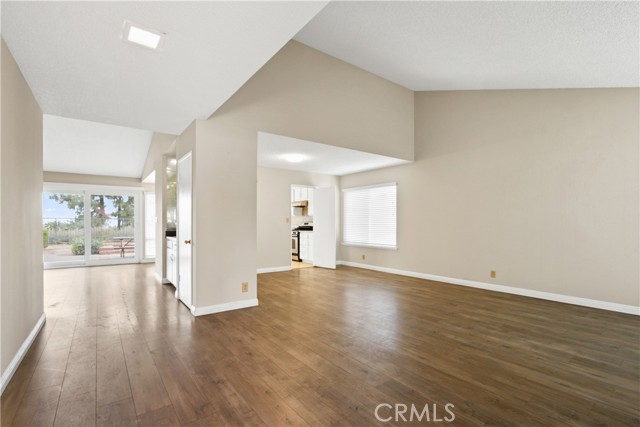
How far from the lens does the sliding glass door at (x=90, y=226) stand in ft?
23.7

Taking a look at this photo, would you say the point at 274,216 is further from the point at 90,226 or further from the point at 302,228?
the point at 90,226

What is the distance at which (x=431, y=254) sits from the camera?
18.7ft

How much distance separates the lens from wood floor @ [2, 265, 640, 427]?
1.79 m

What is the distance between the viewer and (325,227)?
7.20 meters

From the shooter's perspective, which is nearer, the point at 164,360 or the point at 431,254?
the point at 164,360

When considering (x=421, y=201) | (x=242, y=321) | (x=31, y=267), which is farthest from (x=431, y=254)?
(x=31, y=267)

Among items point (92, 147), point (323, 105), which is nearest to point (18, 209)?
point (323, 105)

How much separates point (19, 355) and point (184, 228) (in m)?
1.98

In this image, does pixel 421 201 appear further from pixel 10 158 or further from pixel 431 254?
pixel 10 158

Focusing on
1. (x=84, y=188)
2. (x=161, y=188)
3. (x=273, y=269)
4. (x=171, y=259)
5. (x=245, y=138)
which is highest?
(x=245, y=138)

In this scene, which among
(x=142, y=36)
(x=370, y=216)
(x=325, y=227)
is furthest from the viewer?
(x=325, y=227)

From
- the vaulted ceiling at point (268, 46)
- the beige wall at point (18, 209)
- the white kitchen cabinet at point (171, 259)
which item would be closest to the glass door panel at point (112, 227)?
the white kitchen cabinet at point (171, 259)

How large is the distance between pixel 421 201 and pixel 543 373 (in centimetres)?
391

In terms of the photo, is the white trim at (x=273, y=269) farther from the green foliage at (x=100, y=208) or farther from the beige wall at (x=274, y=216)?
the green foliage at (x=100, y=208)
